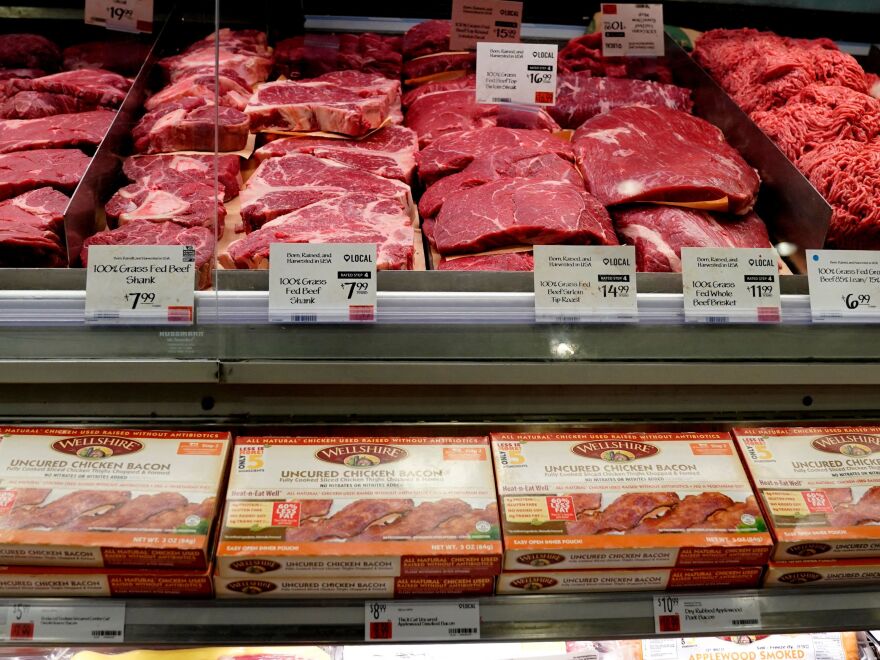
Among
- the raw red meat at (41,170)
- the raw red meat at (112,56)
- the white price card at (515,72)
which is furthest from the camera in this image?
the raw red meat at (112,56)

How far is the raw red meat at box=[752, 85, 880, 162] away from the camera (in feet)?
6.42

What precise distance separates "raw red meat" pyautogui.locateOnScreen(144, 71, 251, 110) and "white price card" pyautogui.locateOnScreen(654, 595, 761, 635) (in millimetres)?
1654

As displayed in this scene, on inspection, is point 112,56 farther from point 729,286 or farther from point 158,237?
point 729,286

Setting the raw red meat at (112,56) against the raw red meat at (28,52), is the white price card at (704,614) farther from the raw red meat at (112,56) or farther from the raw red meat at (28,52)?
the raw red meat at (28,52)

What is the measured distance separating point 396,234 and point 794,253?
3.07ft

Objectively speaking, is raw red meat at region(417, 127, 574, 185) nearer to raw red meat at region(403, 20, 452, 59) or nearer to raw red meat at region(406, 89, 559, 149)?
raw red meat at region(406, 89, 559, 149)

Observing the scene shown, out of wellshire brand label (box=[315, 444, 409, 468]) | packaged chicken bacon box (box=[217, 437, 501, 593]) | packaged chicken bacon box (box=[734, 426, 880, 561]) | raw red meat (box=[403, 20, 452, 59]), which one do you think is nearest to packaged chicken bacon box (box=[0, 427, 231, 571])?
packaged chicken bacon box (box=[217, 437, 501, 593])

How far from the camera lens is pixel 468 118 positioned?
6.94 ft

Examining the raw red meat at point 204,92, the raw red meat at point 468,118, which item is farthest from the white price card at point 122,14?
the raw red meat at point 468,118

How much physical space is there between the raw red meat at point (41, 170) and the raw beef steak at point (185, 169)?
0.39ft

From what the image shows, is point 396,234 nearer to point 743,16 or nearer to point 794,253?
point 794,253

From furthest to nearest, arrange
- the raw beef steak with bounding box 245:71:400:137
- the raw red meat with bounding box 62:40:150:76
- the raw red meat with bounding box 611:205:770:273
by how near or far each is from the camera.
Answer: the raw red meat with bounding box 62:40:150:76
the raw beef steak with bounding box 245:71:400:137
the raw red meat with bounding box 611:205:770:273

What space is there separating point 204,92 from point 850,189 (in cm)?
170

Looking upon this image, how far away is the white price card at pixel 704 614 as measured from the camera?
136 cm
